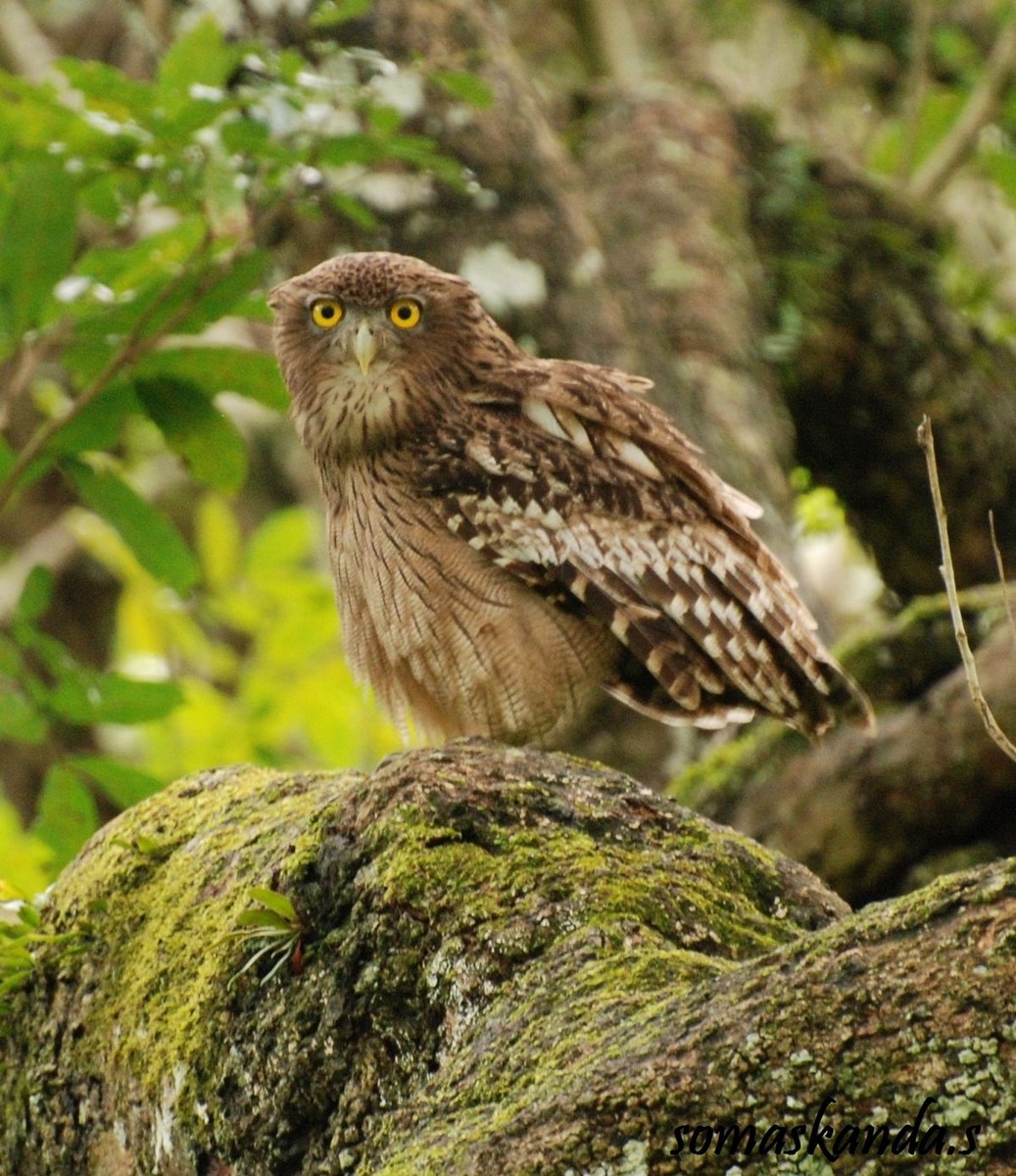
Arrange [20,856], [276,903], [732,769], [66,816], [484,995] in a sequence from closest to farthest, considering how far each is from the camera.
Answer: [484,995] → [276,903] → [66,816] → [732,769] → [20,856]

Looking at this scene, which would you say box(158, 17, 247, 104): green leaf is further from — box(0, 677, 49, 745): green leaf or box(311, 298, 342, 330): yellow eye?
box(0, 677, 49, 745): green leaf

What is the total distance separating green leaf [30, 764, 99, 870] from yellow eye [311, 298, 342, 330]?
1.26 meters

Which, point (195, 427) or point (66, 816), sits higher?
point (195, 427)

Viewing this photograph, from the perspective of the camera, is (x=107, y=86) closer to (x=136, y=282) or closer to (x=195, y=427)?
(x=136, y=282)

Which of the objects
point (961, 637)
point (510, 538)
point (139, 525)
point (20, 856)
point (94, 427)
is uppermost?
point (961, 637)

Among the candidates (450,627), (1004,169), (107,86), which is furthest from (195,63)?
(1004,169)

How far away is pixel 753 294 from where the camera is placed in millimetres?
6816

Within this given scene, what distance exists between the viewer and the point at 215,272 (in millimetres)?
4113

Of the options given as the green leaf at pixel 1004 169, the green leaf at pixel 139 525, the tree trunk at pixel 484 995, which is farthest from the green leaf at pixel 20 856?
the green leaf at pixel 1004 169

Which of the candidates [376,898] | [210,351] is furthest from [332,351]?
[376,898]

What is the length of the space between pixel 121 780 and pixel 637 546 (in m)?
1.35

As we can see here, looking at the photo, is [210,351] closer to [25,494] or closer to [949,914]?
[949,914]

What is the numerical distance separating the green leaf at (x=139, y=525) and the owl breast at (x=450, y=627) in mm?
380

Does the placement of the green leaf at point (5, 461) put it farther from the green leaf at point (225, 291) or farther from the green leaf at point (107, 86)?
the green leaf at point (107, 86)
